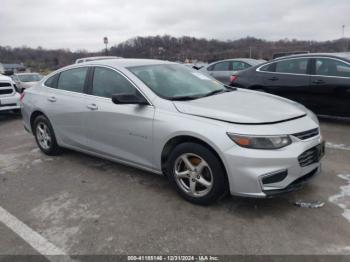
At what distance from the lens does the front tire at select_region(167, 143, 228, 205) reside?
3.24m

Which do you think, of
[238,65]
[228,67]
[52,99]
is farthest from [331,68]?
[228,67]

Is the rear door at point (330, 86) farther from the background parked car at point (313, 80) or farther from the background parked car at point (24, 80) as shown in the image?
the background parked car at point (24, 80)

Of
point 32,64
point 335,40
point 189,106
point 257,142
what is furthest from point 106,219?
point 32,64

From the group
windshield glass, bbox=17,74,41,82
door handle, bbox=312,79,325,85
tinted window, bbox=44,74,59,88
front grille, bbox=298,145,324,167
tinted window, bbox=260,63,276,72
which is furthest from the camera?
windshield glass, bbox=17,74,41,82

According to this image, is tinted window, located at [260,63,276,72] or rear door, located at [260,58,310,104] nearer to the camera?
rear door, located at [260,58,310,104]

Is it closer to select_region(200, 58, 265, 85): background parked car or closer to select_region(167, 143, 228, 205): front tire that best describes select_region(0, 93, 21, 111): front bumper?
select_region(200, 58, 265, 85): background parked car

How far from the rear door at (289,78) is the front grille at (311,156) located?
360 centimetres

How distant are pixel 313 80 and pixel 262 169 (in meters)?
4.33

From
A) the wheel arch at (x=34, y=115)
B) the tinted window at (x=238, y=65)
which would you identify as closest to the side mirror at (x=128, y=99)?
the wheel arch at (x=34, y=115)

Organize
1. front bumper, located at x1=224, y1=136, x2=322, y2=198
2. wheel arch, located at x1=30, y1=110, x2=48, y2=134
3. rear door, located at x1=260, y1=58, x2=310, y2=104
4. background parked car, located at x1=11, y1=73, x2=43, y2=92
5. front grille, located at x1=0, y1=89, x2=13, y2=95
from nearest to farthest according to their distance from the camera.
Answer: front bumper, located at x1=224, y1=136, x2=322, y2=198
wheel arch, located at x1=30, y1=110, x2=48, y2=134
rear door, located at x1=260, y1=58, x2=310, y2=104
front grille, located at x1=0, y1=89, x2=13, y2=95
background parked car, located at x1=11, y1=73, x2=43, y2=92

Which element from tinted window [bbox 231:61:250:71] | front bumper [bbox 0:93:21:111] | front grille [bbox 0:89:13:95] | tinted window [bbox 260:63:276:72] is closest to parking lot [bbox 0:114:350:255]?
tinted window [bbox 260:63:276:72]

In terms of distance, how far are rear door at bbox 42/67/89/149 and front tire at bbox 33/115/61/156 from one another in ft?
0.58

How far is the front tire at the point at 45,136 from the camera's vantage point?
5305mm

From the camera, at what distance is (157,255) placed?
9.00 ft
